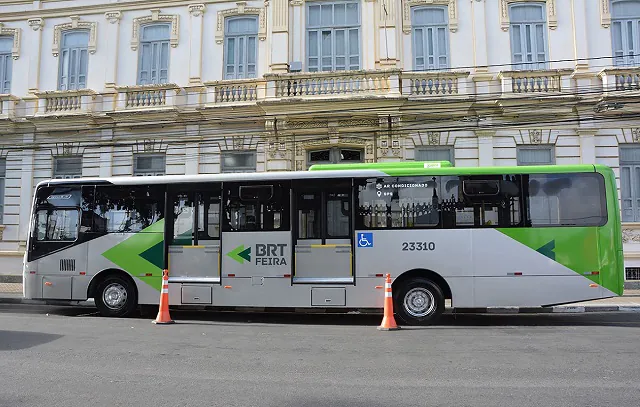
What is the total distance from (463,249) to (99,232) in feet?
26.1

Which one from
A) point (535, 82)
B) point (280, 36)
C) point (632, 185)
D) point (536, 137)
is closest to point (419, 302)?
point (536, 137)

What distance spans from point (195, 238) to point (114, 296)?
2351 mm

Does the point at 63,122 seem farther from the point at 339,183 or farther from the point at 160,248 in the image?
the point at 339,183

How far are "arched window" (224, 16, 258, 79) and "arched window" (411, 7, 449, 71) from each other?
5.75 metres

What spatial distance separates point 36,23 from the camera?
18.5 meters

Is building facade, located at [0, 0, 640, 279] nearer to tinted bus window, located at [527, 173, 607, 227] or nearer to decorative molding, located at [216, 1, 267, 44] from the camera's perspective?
decorative molding, located at [216, 1, 267, 44]

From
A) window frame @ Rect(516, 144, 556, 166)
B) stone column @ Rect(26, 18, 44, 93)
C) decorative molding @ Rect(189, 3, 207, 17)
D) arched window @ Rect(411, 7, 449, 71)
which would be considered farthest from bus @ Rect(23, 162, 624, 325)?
stone column @ Rect(26, 18, 44, 93)

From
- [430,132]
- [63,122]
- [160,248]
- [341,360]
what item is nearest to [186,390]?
[341,360]

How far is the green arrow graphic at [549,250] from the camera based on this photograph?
9.34 m

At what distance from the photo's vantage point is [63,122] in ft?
57.3

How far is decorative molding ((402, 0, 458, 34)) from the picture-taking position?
16.4 m

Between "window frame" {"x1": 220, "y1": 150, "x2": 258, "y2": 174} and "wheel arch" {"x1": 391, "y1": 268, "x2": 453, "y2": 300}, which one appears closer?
"wheel arch" {"x1": 391, "y1": 268, "x2": 453, "y2": 300}

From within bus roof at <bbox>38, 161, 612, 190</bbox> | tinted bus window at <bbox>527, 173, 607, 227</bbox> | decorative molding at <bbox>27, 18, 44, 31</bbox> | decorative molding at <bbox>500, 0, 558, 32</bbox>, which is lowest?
tinted bus window at <bbox>527, 173, 607, 227</bbox>

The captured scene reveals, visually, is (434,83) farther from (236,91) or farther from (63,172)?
→ (63,172)
